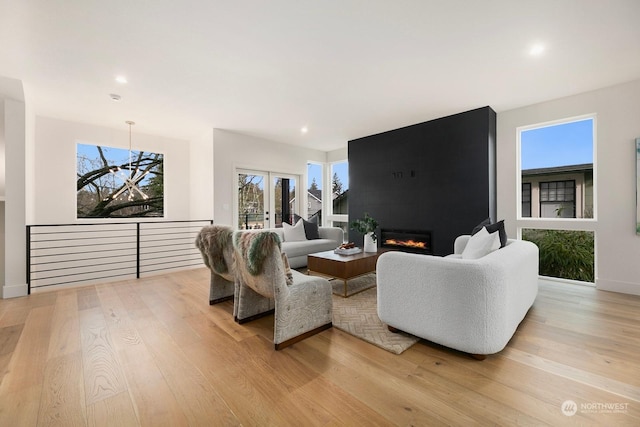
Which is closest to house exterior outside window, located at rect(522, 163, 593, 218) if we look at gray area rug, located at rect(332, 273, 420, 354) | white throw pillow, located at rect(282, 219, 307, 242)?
gray area rug, located at rect(332, 273, 420, 354)

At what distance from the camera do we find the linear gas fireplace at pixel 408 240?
15.8ft

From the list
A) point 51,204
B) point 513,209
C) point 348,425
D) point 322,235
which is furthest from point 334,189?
point 348,425

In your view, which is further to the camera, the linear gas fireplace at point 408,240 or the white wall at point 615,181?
the linear gas fireplace at point 408,240

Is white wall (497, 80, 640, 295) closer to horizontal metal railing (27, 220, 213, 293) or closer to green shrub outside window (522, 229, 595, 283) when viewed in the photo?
green shrub outside window (522, 229, 595, 283)

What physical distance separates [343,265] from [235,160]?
341 centimetres

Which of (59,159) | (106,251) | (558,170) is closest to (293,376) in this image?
(558,170)

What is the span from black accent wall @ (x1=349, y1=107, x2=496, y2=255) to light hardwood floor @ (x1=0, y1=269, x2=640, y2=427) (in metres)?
1.97

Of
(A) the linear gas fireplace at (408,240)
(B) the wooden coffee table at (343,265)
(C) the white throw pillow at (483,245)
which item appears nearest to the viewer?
(C) the white throw pillow at (483,245)

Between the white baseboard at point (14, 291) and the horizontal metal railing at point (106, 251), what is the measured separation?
21.1 inches

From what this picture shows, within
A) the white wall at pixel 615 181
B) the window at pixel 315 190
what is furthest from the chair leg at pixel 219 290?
the white wall at pixel 615 181

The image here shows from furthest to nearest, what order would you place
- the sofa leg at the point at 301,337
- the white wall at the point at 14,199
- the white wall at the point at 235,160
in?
the white wall at the point at 235,160 < the white wall at the point at 14,199 < the sofa leg at the point at 301,337

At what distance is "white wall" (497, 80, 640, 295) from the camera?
10.9ft

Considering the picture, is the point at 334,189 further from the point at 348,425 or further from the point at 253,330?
the point at 348,425

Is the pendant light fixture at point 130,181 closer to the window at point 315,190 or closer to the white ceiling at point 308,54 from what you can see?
the white ceiling at point 308,54
